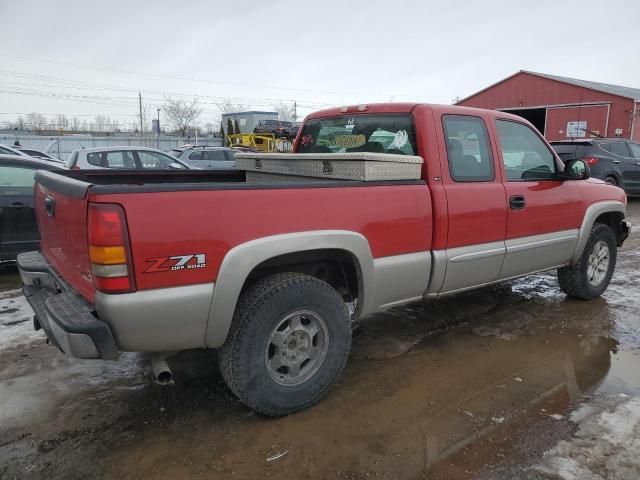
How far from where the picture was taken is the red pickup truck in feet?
8.05

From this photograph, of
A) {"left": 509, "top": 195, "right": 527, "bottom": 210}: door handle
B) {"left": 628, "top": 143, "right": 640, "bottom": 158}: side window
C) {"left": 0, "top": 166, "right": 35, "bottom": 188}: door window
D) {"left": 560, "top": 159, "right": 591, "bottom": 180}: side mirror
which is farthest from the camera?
{"left": 628, "top": 143, "right": 640, "bottom": 158}: side window

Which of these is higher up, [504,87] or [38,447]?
[504,87]

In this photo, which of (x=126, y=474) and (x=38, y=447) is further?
(x=38, y=447)

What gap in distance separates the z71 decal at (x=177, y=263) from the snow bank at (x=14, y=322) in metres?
2.43

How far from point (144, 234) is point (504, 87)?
28.9 meters

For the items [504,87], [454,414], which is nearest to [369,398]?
[454,414]

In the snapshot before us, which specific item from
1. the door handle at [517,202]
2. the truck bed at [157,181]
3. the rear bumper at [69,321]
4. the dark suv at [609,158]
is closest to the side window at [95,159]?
the truck bed at [157,181]

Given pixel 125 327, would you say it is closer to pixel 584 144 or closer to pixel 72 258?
pixel 72 258

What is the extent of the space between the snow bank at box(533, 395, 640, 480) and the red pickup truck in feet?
4.14

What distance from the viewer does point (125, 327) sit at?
246 cm

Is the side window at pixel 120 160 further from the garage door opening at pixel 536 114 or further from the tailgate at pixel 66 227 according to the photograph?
the garage door opening at pixel 536 114

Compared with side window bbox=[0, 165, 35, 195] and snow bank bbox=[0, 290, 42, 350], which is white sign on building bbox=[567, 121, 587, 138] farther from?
snow bank bbox=[0, 290, 42, 350]

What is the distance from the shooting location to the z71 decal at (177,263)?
245 cm

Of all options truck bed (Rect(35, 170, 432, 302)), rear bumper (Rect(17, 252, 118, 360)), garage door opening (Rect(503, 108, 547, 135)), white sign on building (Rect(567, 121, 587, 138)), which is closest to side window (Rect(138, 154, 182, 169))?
truck bed (Rect(35, 170, 432, 302))
